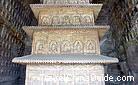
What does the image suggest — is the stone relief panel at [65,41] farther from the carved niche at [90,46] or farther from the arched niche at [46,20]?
the arched niche at [46,20]

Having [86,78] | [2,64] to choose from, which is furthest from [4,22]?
[86,78]

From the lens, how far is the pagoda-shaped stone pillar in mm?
7449

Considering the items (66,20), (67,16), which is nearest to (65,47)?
(66,20)

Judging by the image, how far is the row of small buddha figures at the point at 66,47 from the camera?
26.3 ft

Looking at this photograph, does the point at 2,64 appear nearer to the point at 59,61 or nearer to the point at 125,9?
the point at 59,61

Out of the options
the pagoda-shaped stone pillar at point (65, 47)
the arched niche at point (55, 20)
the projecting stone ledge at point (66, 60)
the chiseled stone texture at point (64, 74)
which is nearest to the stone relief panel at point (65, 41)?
the pagoda-shaped stone pillar at point (65, 47)

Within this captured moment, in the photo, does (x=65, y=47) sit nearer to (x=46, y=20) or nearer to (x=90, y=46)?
(x=90, y=46)

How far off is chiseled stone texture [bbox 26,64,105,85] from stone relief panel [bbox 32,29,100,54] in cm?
69

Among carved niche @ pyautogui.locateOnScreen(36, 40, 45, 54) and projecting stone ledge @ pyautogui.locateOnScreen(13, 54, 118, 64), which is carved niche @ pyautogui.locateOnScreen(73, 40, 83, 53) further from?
carved niche @ pyautogui.locateOnScreen(36, 40, 45, 54)

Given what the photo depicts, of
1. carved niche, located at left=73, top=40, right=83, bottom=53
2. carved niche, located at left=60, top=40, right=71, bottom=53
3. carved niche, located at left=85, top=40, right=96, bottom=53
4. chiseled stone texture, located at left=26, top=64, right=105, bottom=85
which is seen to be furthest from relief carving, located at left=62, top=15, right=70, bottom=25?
chiseled stone texture, located at left=26, top=64, right=105, bottom=85

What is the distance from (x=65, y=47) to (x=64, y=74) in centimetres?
117

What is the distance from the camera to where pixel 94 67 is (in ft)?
25.1

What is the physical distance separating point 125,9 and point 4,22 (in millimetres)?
6965

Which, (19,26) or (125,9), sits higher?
(125,9)
